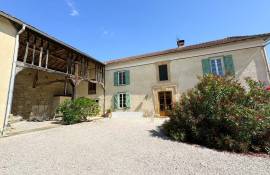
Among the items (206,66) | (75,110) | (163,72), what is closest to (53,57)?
(75,110)

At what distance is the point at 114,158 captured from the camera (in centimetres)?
363

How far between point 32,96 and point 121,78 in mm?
6719

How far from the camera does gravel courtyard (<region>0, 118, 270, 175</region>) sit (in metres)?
3.05

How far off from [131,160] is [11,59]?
622 cm

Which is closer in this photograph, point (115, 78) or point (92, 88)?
point (115, 78)

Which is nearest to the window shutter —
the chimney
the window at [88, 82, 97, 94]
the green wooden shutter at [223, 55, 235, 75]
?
the window at [88, 82, 97, 94]

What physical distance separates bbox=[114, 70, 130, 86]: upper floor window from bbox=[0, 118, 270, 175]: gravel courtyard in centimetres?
789

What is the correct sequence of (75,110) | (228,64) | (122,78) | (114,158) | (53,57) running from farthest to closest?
(122,78), (53,57), (228,64), (75,110), (114,158)

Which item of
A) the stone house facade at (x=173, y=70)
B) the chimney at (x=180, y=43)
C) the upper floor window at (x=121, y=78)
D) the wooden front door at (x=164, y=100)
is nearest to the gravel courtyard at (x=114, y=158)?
the wooden front door at (x=164, y=100)

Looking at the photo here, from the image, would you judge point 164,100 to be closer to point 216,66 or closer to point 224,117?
point 216,66

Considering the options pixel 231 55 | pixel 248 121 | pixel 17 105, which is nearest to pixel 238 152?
pixel 248 121

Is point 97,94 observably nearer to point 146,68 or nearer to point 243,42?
point 146,68

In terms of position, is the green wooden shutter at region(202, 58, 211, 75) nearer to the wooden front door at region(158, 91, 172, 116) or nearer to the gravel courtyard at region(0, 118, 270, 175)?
the wooden front door at region(158, 91, 172, 116)

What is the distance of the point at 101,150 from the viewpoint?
4.14 m
